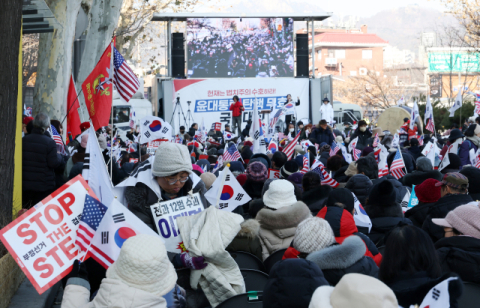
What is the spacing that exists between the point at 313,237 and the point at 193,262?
788mm

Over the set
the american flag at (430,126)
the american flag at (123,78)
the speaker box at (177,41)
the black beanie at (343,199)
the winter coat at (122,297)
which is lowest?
the winter coat at (122,297)

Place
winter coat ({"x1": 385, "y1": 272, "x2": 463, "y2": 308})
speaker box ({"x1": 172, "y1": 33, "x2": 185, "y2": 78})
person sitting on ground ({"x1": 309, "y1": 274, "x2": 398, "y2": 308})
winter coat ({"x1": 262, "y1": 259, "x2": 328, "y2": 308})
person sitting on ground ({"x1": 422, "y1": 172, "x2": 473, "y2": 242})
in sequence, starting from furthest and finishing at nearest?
speaker box ({"x1": 172, "y1": 33, "x2": 185, "y2": 78}), person sitting on ground ({"x1": 422, "y1": 172, "x2": 473, "y2": 242}), winter coat ({"x1": 385, "y1": 272, "x2": 463, "y2": 308}), winter coat ({"x1": 262, "y1": 259, "x2": 328, "y2": 308}), person sitting on ground ({"x1": 309, "y1": 274, "x2": 398, "y2": 308})

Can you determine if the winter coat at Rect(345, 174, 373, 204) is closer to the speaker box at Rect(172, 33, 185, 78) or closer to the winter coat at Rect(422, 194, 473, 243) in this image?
the winter coat at Rect(422, 194, 473, 243)

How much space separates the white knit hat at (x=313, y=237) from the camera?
379 centimetres

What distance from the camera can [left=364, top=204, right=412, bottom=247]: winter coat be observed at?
5.48 metres

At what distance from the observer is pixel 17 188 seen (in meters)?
7.02

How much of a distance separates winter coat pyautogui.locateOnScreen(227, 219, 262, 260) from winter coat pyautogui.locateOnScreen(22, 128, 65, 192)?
4073 millimetres

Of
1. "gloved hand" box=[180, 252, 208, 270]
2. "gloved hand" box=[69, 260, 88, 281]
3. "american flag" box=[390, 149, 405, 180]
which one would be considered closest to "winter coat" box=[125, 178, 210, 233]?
"gloved hand" box=[180, 252, 208, 270]

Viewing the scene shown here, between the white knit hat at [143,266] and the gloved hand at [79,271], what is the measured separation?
32.0 inches

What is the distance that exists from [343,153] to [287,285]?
9197 mm

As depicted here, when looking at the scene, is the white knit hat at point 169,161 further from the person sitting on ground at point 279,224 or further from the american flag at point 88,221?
the person sitting on ground at point 279,224

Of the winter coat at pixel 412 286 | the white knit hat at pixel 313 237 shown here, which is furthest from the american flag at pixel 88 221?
the winter coat at pixel 412 286

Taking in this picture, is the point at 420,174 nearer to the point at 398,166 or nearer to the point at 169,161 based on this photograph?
the point at 398,166

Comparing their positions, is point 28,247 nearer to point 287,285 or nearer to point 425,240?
point 287,285
